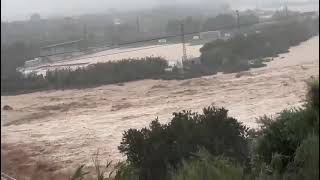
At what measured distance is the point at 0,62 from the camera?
277 cm

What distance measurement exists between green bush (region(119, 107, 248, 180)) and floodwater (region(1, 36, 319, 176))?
621 centimetres

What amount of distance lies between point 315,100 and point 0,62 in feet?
4.82

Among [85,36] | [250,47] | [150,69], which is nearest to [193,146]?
[250,47]

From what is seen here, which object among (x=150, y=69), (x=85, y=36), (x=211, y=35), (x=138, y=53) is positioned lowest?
(x=150, y=69)

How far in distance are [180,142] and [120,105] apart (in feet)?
59.5

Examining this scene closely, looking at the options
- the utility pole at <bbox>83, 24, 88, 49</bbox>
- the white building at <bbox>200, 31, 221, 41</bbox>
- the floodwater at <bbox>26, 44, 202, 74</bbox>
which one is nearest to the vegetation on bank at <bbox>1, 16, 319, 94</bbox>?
the white building at <bbox>200, 31, 221, 41</bbox>

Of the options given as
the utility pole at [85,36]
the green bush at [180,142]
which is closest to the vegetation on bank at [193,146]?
the green bush at [180,142]

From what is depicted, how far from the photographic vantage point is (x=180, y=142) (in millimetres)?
7637

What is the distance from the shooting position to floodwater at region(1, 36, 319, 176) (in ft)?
56.6

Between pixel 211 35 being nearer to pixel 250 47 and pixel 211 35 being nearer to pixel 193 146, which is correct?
pixel 250 47

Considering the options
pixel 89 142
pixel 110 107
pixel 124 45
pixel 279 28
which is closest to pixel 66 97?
pixel 110 107

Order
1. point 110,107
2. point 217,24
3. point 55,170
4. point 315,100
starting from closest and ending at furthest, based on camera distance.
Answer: point 315,100 → point 55,170 → point 217,24 → point 110,107

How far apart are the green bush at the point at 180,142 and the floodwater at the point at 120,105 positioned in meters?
6.21

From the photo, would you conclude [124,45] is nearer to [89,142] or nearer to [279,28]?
[89,142]
